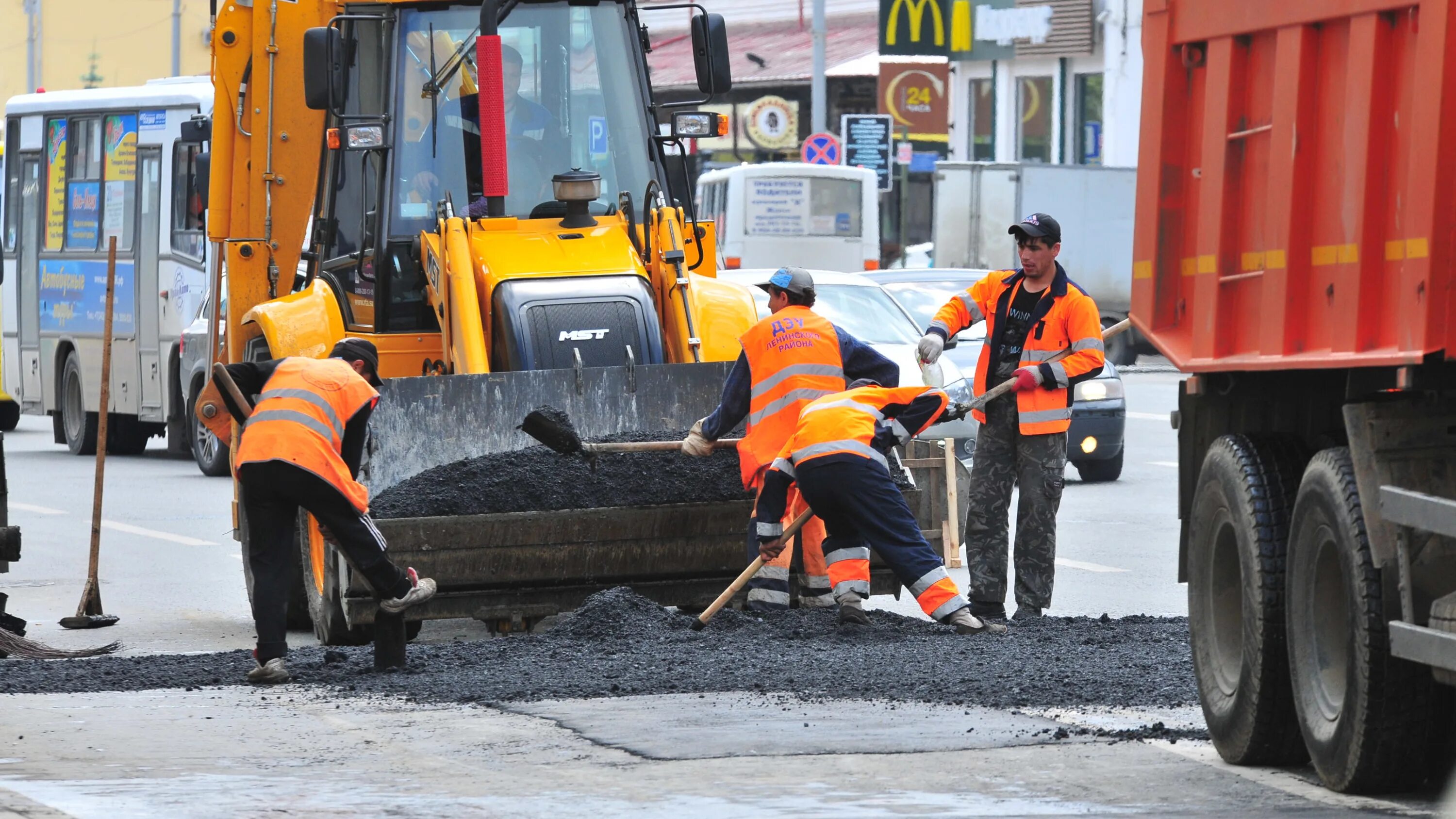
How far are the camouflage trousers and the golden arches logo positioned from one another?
28.5 meters

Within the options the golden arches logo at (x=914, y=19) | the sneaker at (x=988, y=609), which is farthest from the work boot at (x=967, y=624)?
the golden arches logo at (x=914, y=19)

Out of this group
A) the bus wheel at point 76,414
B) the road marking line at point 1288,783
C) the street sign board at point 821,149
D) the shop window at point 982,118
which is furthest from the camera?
the shop window at point 982,118

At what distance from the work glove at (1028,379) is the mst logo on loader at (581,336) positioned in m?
1.84

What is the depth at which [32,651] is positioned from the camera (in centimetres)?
1000

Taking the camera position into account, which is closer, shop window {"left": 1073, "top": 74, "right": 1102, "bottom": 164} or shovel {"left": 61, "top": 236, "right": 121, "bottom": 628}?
shovel {"left": 61, "top": 236, "right": 121, "bottom": 628}

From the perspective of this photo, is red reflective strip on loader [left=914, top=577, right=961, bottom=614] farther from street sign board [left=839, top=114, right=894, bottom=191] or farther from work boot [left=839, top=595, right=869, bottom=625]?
street sign board [left=839, top=114, right=894, bottom=191]

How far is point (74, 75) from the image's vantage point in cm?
6925

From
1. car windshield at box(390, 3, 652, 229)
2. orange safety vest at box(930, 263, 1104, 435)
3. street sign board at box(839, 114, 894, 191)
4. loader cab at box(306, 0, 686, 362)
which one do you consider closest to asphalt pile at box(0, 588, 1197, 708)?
orange safety vest at box(930, 263, 1104, 435)

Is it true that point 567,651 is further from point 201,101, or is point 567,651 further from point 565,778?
point 201,101

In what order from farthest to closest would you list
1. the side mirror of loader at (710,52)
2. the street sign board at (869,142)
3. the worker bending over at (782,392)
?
the street sign board at (869,142) → the side mirror of loader at (710,52) → the worker bending over at (782,392)

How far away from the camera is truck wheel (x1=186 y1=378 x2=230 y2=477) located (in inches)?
775

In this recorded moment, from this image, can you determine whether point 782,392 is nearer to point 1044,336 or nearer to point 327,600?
point 1044,336

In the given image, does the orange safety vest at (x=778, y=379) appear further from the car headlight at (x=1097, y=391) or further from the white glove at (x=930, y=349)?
the car headlight at (x=1097, y=391)

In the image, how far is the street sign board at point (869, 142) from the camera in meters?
37.6
